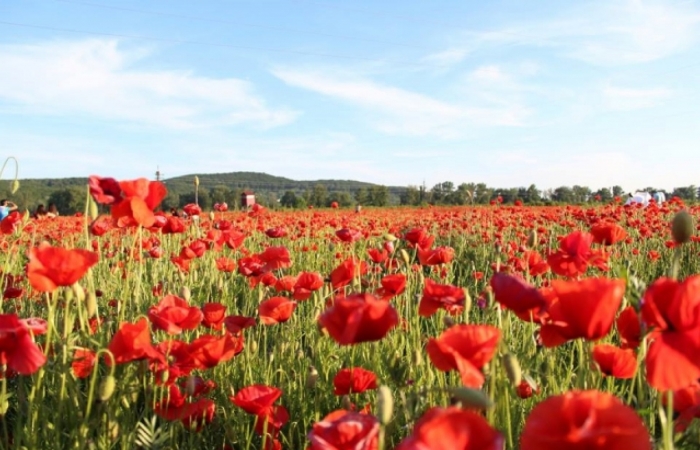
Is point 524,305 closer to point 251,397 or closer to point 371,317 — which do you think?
point 371,317

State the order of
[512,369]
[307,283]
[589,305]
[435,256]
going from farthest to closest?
[435,256], [307,283], [512,369], [589,305]

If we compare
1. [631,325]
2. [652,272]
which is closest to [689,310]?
[631,325]

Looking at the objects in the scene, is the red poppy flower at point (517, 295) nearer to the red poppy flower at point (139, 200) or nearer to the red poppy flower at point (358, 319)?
the red poppy flower at point (358, 319)

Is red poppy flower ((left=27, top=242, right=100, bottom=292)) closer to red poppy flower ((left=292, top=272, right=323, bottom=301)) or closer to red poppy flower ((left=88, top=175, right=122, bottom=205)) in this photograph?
red poppy flower ((left=88, top=175, right=122, bottom=205))

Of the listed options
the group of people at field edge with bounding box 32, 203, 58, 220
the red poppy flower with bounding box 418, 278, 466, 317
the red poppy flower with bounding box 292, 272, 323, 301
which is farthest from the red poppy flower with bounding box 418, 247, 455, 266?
the group of people at field edge with bounding box 32, 203, 58, 220

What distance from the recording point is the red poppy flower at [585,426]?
1.92 ft

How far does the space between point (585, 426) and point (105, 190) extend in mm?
1290

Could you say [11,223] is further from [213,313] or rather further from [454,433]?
[454,433]

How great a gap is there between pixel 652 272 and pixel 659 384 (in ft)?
14.8

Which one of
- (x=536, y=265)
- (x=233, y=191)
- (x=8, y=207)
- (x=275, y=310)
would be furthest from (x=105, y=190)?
(x=233, y=191)

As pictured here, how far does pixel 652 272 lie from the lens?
15.9 ft

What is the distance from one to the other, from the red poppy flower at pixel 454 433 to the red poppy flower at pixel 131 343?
0.78 m

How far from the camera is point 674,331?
0.84 metres

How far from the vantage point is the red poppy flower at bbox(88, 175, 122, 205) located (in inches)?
58.7
